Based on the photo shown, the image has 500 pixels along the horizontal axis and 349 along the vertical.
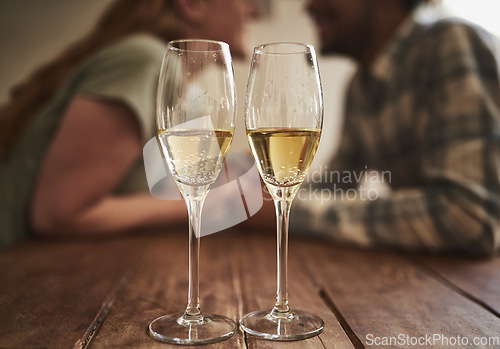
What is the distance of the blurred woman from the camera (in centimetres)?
100

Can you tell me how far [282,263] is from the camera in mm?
494

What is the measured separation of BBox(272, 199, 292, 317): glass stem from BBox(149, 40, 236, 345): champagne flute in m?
0.06

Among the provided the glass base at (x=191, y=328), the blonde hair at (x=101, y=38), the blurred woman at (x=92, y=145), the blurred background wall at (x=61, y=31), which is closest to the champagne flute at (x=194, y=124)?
the glass base at (x=191, y=328)

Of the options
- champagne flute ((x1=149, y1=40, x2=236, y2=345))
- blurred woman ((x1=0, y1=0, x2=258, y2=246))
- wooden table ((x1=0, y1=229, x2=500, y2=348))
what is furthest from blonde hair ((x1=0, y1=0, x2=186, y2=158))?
champagne flute ((x1=149, y1=40, x2=236, y2=345))

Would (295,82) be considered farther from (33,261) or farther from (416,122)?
(416,122)

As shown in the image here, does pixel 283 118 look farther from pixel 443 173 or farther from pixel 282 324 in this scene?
pixel 443 173

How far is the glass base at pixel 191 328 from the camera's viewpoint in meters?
0.42

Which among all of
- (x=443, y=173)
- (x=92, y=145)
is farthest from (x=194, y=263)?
(x=443, y=173)

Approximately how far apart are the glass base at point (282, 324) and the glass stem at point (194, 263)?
5cm

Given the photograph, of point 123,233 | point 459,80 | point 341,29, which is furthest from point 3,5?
point 459,80

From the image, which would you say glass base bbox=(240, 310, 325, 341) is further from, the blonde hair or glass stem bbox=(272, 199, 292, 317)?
the blonde hair

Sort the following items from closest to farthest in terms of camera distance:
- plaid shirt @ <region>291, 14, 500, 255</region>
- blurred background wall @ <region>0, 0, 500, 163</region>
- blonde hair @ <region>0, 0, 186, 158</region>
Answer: plaid shirt @ <region>291, 14, 500, 255</region>, blonde hair @ <region>0, 0, 186, 158</region>, blurred background wall @ <region>0, 0, 500, 163</region>

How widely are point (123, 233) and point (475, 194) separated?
2.71ft

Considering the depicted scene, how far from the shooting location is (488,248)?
0.90 metres
